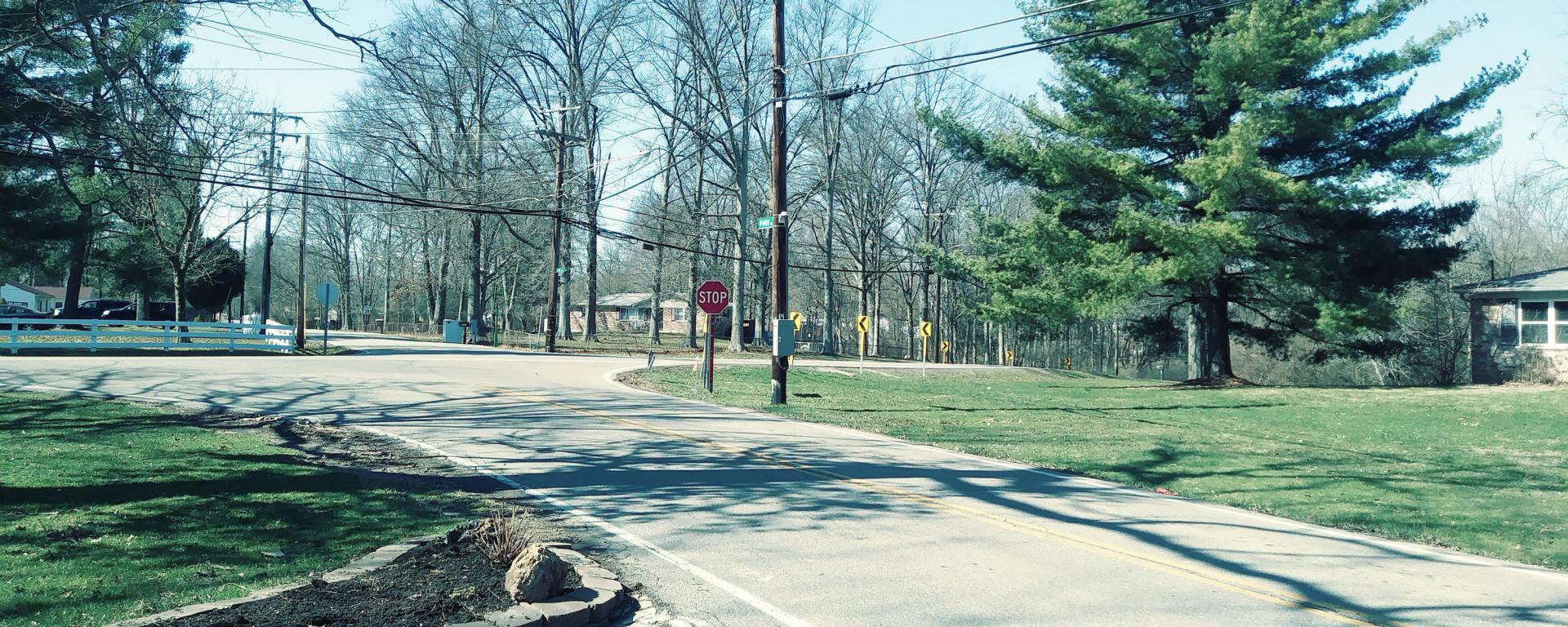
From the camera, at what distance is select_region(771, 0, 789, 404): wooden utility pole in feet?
65.4

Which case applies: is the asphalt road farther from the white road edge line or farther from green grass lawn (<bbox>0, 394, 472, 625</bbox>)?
green grass lawn (<bbox>0, 394, 472, 625</bbox>)

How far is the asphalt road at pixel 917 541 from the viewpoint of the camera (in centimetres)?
598

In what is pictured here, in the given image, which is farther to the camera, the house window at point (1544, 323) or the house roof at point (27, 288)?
the house roof at point (27, 288)

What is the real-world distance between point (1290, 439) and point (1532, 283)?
715 inches

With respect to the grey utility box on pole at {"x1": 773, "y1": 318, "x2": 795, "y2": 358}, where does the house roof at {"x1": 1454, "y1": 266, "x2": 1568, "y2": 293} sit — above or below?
above

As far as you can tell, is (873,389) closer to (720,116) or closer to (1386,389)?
(1386,389)

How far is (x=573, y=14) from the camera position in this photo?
151 feet

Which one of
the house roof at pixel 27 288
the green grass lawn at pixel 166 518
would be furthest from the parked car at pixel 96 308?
the house roof at pixel 27 288

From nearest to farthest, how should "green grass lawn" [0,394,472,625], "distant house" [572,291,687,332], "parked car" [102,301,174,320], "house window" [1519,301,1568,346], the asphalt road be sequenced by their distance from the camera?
"green grass lawn" [0,394,472,625] → the asphalt road → "house window" [1519,301,1568,346] → "parked car" [102,301,174,320] → "distant house" [572,291,687,332]

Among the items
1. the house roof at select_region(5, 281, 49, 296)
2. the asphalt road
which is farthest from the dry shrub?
the house roof at select_region(5, 281, 49, 296)

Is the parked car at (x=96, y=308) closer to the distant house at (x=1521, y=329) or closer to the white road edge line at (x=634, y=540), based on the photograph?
the white road edge line at (x=634, y=540)

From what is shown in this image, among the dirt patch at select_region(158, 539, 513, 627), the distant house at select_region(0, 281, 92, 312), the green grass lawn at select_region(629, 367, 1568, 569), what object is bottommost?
the green grass lawn at select_region(629, 367, 1568, 569)

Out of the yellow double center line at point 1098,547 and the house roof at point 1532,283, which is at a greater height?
the house roof at point 1532,283

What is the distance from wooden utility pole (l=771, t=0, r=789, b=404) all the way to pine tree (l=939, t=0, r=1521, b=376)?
10.5 metres
